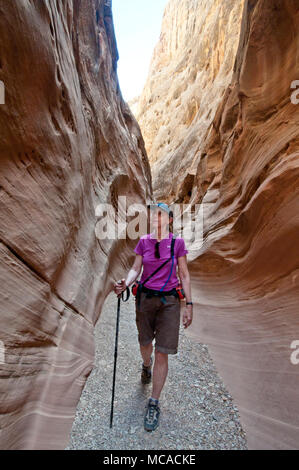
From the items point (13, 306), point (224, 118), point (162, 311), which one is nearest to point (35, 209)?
point (13, 306)

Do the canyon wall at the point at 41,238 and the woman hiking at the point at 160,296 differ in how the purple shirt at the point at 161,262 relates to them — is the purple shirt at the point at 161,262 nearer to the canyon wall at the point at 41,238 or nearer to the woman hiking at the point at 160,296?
the woman hiking at the point at 160,296

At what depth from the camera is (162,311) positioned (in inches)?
90.7

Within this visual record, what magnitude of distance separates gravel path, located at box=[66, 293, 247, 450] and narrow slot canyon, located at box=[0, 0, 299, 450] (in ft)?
0.05

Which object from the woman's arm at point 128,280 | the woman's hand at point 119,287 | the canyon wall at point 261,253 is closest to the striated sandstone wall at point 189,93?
the canyon wall at point 261,253

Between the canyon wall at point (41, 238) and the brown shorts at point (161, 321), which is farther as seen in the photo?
the brown shorts at point (161, 321)

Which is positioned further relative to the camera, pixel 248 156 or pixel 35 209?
pixel 248 156

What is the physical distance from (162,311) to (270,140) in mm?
4038

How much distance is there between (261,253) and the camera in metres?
3.83

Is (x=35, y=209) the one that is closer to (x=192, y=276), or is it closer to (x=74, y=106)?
(x=74, y=106)

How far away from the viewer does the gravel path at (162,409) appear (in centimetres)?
217

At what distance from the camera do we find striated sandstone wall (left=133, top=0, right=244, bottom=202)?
1430 centimetres

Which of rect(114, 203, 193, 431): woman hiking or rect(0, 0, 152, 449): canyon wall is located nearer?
rect(0, 0, 152, 449): canyon wall

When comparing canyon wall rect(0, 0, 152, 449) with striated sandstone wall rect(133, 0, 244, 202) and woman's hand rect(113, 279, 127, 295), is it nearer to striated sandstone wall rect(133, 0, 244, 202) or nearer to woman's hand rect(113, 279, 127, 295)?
woman's hand rect(113, 279, 127, 295)

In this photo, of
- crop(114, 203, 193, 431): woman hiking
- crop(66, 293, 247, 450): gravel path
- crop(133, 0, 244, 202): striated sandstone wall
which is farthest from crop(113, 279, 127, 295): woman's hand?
crop(133, 0, 244, 202): striated sandstone wall
